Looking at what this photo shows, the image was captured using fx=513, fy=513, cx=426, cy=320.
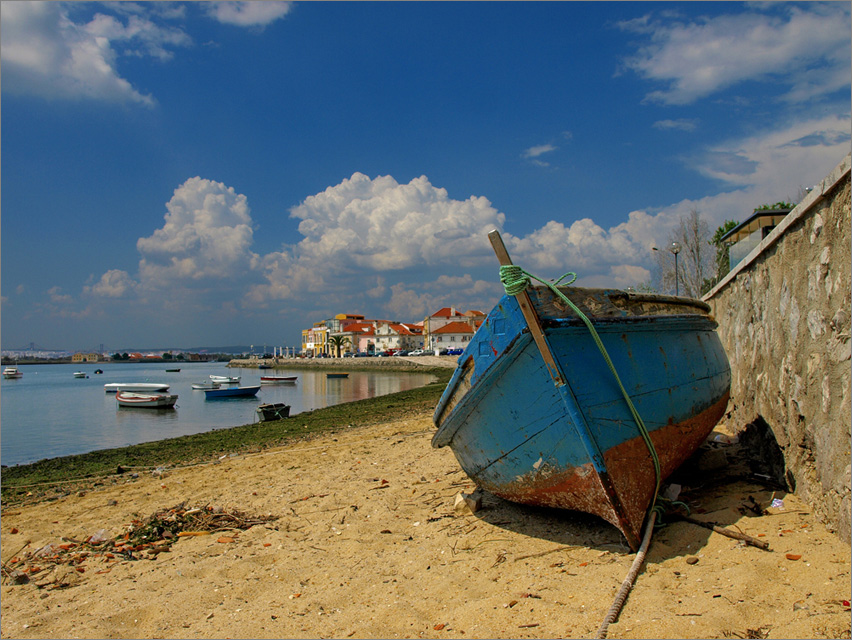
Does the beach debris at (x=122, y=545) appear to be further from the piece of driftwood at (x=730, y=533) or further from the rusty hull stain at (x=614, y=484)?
the piece of driftwood at (x=730, y=533)

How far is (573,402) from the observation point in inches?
144

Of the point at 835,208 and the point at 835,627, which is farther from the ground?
the point at 835,208

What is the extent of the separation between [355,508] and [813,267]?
4758 mm

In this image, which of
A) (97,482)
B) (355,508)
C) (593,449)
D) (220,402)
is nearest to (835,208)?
(593,449)

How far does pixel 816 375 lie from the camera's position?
3863 millimetres

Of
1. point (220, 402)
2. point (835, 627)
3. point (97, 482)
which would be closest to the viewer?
point (835, 627)

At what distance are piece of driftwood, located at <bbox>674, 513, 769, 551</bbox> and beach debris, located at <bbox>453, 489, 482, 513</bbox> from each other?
1.72 meters

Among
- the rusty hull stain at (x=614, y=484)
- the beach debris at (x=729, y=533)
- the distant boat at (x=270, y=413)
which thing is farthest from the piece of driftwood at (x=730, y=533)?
the distant boat at (x=270, y=413)

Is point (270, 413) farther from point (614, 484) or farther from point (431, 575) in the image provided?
point (614, 484)

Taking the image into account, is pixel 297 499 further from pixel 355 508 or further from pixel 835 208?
pixel 835 208

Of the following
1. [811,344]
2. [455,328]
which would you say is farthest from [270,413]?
[455,328]

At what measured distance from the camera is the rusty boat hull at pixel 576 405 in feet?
12.2

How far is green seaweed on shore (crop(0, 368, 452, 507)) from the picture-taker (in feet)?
30.0

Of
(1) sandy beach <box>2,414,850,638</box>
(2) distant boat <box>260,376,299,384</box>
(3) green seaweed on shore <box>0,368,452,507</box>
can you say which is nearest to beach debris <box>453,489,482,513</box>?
(1) sandy beach <box>2,414,850,638</box>
